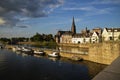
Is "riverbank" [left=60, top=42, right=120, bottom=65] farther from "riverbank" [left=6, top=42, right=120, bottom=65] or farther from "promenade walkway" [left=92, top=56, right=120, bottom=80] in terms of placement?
"promenade walkway" [left=92, top=56, right=120, bottom=80]

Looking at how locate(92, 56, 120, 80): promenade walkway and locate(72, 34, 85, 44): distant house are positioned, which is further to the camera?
locate(72, 34, 85, 44): distant house

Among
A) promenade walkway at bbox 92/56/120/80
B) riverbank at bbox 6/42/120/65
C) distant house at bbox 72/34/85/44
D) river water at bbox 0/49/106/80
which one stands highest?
distant house at bbox 72/34/85/44

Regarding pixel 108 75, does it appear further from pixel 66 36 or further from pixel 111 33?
pixel 66 36

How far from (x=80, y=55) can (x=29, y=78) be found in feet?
83.9

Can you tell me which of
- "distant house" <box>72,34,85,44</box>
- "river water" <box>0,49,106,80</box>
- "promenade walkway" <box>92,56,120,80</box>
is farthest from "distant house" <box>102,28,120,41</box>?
"promenade walkway" <box>92,56,120,80</box>

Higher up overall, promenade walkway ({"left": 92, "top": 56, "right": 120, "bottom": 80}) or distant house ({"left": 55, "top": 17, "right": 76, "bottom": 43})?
distant house ({"left": 55, "top": 17, "right": 76, "bottom": 43})

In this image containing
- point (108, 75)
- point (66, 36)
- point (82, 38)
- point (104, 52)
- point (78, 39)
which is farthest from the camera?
point (66, 36)

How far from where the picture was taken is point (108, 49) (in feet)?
139

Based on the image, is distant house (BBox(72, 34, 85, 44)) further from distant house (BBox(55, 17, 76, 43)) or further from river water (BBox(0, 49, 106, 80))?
river water (BBox(0, 49, 106, 80))

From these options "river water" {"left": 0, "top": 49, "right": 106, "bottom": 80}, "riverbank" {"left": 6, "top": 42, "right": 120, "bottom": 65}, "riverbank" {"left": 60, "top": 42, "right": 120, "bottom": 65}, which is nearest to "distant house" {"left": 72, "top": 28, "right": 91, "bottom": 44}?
"riverbank" {"left": 6, "top": 42, "right": 120, "bottom": 65}

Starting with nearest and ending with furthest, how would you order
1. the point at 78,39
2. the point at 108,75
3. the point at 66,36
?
the point at 108,75 < the point at 78,39 < the point at 66,36

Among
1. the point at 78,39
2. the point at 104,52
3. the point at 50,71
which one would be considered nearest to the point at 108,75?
the point at 50,71

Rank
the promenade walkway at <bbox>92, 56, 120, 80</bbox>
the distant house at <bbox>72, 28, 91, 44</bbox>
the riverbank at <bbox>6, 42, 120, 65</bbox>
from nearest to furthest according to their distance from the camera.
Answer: the promenade walkway at <bbox>92, 56, 120, 80</bbox>
the riverbank at <bbox>6, 42, 120, 65</bbox>
the distant house at <bbox>72, 28, 91, 44</bbox>

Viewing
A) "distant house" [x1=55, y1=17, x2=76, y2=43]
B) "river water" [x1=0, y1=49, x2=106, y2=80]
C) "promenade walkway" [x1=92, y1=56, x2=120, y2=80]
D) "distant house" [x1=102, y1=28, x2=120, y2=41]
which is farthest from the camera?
"distant house" [x1=55, y1=17, x2=76, y2=43]
